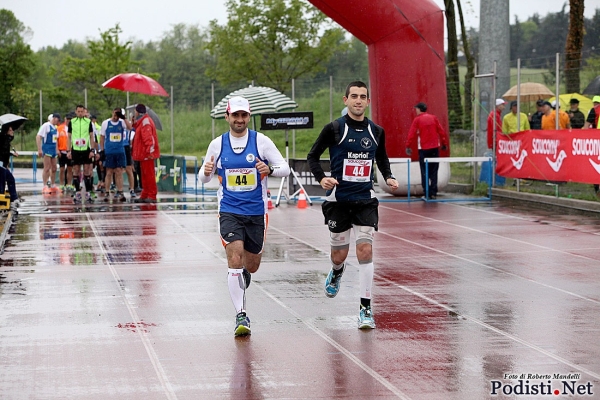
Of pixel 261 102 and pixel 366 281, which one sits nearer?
pixel 366 281

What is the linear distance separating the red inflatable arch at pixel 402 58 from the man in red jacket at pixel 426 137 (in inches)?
43.1

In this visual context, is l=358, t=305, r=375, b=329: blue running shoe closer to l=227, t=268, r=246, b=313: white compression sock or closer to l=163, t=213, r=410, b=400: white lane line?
l=163, t=213, r=410, b=400: white lane line

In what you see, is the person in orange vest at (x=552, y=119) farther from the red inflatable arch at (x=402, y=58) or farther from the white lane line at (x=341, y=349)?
the white lane line at (x=341, y=349)

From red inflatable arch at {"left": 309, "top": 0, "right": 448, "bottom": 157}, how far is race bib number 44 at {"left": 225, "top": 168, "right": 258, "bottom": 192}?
12960 millimetres

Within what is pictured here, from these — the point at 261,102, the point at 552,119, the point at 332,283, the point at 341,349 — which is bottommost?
the point at 341,349

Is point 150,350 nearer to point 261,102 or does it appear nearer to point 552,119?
point 261,102

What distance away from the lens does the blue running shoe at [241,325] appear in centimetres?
814

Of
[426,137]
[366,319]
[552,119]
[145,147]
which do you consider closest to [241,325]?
[366,319]

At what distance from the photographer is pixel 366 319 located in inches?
333

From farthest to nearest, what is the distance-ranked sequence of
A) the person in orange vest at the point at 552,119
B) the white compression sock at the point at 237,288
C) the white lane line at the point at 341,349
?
the person in orange vest at the point at 552,119, the white compression sock at the point at 237,288, the white lane line at the point at 341,349

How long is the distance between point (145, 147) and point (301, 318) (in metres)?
12.6

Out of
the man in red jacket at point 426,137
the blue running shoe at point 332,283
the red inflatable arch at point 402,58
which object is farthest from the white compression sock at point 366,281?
the red inflatable arch at point 402,58

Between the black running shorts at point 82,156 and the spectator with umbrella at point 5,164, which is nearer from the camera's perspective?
the spectator with umbrella at point 5,164

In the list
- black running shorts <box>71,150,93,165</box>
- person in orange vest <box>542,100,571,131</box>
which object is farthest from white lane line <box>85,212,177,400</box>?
person in orange vest <box>542,100,571,131</box>
